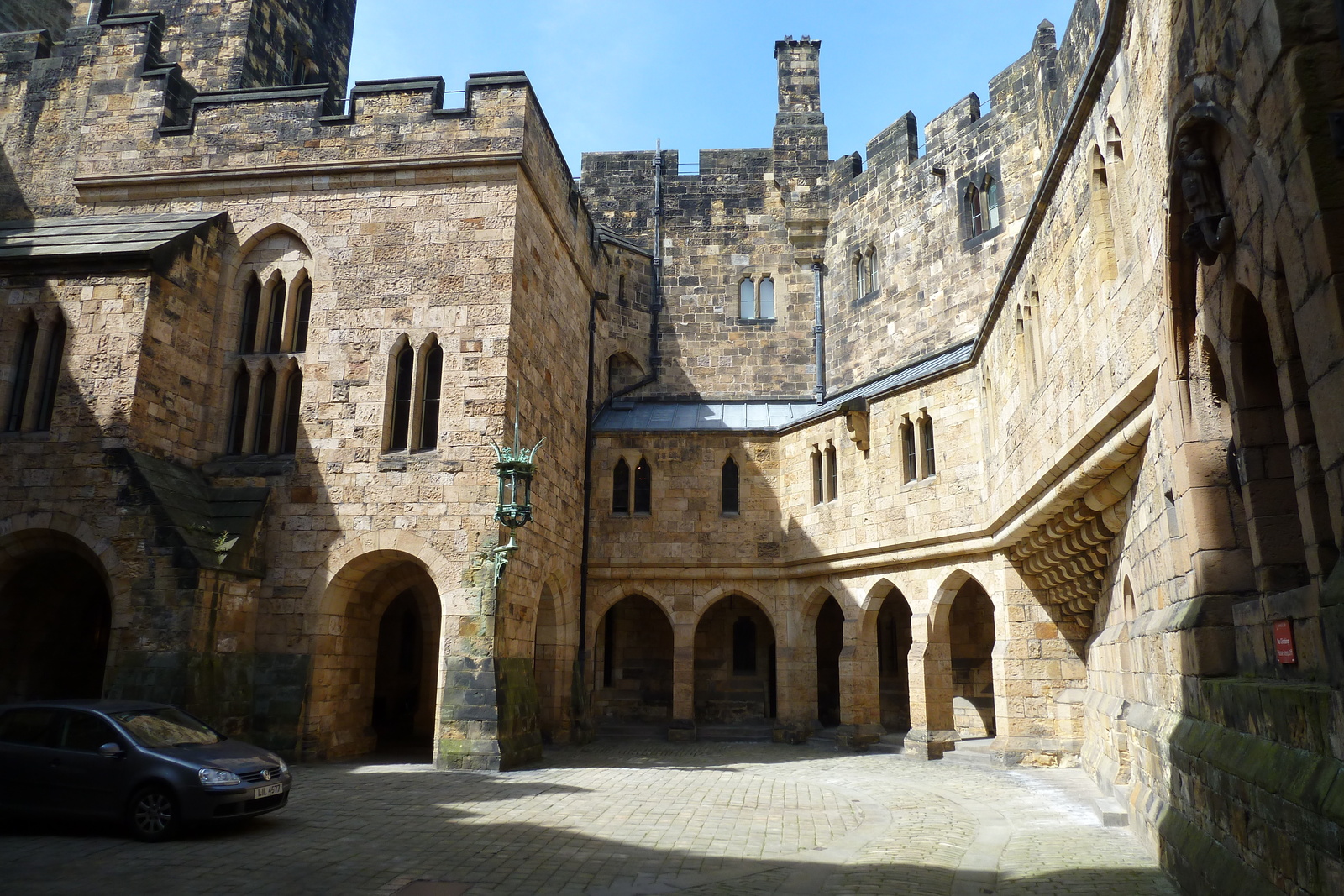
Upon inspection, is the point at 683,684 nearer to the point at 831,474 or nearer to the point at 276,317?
the point at 831,474

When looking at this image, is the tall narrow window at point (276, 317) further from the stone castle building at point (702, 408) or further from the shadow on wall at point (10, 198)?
the shadow on wall at point (10, 198)

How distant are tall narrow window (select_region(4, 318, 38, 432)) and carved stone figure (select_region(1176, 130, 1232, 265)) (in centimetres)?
1465

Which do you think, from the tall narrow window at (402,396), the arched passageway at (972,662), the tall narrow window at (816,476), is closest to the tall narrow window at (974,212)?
the tall narrow window at (816,476)

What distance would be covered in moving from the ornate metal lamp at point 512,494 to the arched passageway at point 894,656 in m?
10.5

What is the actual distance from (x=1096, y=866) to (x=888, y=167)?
1725 centimetres

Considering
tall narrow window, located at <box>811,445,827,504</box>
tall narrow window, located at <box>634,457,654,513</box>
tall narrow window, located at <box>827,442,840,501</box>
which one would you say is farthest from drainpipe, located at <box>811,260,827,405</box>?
tall narrow window, located at <box>634,457,654,513</box>

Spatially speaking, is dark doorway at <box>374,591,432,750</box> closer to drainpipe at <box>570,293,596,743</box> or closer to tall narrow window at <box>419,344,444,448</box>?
drainpipe at <box>570,293,596,743</box>

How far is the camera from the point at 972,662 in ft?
62.1

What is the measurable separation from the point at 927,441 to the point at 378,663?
11348 mm

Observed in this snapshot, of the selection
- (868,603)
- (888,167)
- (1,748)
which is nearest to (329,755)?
(1,748)

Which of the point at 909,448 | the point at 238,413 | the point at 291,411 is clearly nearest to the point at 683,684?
the point at 909,448

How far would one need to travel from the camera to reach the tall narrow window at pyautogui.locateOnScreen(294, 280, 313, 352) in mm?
14930

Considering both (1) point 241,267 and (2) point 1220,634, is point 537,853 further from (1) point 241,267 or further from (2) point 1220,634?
(1) point 241,267

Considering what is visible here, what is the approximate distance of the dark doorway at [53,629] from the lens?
44.2ft
